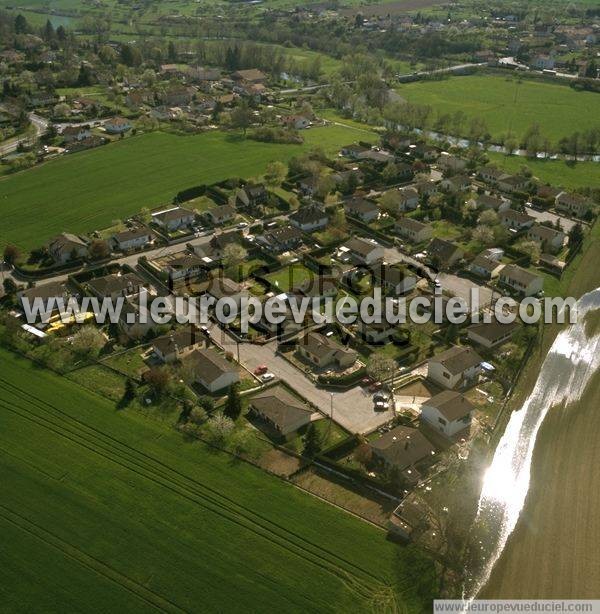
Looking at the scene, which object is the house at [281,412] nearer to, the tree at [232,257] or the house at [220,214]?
the tree at [232,257]

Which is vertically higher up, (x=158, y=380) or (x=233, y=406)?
(x=158, y=380)

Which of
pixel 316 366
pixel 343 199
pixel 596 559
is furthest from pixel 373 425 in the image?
pixel 343 199

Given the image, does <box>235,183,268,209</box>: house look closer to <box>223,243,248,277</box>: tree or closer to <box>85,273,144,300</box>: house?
<box>223,243,248,277</box>: tree

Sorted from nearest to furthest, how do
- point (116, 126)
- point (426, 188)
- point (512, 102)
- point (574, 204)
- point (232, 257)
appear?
point (232, 257) → point (574, 204) → point (426, 188) → point (116, 126) → point (512, 102)

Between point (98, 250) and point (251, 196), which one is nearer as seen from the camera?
point (98, 250)

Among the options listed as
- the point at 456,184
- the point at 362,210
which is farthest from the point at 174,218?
the point at 456,184

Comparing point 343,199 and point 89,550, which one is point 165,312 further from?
point 343,199

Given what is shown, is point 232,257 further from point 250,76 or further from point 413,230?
point 250,76
